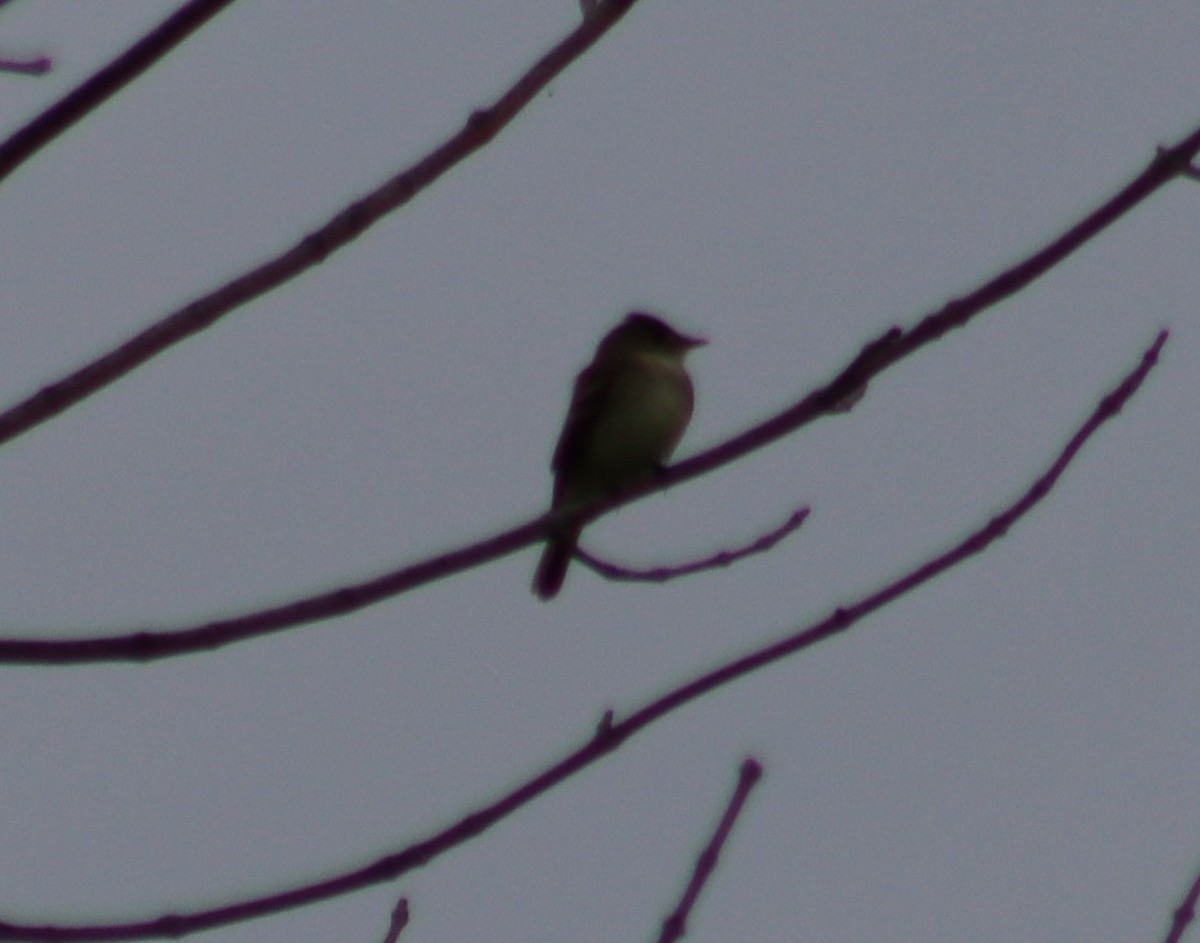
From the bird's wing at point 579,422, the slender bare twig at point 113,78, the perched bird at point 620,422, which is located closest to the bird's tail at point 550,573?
Result: the perched bird at point 620,422

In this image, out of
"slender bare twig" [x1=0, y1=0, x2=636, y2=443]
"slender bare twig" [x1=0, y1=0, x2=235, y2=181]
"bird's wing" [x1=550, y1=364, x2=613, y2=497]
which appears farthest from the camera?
"bird's wing" [x1=550, y1=364, x2=613, y2=497]

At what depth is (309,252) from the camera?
2447 millimetres

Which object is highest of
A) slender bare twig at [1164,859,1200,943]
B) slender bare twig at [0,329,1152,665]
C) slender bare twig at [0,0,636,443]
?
slender bare twig at [0,0,636,443]

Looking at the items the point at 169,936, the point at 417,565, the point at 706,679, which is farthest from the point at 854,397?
the point at 169,936

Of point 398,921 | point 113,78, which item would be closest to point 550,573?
point 398,921

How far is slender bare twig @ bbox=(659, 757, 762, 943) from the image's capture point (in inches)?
96.6

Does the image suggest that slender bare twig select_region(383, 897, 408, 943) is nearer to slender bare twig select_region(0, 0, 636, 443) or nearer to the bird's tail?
slender bare twig select_region(0, 0, 636, 443)

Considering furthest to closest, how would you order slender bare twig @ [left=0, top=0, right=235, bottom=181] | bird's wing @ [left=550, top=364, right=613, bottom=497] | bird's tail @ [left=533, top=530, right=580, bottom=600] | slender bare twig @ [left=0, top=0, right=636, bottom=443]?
bird's wing @ [left=550, top=364, right=613, bottom=497] < bird's tail @ [left=533, top=530, right=580, bottom=600] < slender bare twig @ [left=0, top=0, right=636, bottom=443] < slender bare twig @ [left=0, top=0, right=235, bottom=181]

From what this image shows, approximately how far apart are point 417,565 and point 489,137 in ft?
1.70

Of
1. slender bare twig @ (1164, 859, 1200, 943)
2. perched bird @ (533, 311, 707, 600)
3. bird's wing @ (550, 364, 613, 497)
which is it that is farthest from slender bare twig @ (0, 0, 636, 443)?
bird's wing @ (550, 364, 613, 497)

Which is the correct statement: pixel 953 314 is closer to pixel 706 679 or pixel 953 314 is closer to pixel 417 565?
pixel 706 679

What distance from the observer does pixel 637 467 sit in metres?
9.38

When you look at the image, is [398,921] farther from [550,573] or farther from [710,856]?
[550,573]

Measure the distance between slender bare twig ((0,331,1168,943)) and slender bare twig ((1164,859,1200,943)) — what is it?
21.1 inches
